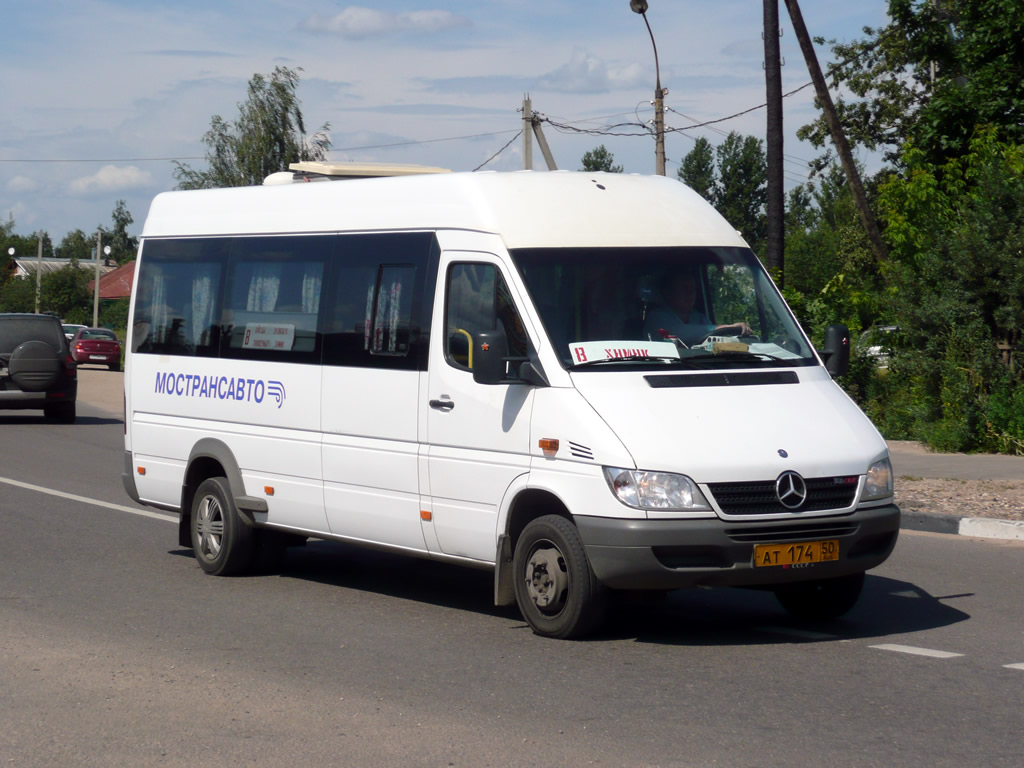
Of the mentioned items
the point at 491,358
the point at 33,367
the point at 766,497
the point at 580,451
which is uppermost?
the point at 491,358

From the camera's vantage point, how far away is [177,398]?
10.4 meters

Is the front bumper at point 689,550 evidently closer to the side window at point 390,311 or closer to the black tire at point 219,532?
the side window at point 390,311

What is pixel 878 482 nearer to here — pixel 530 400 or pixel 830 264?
pixel 530 400

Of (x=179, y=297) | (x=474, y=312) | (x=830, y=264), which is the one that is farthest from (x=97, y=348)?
(x=830, y=264)

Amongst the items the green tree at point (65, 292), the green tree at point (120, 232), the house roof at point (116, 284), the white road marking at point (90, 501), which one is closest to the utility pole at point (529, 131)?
the white road marking at point (90, 501)

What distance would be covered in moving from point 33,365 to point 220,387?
16.7 meters

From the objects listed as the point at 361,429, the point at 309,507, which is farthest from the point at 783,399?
the point at 309,507

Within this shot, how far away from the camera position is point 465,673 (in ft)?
22.4

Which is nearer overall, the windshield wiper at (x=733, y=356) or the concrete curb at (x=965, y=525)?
the windshield wiper at (x=733, y=356)

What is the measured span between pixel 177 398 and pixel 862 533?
5.15 metres

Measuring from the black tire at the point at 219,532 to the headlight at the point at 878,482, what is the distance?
4298mm

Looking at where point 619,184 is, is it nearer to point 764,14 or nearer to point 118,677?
point 118,677

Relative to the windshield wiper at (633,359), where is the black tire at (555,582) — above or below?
below

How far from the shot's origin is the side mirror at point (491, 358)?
7.55 m
